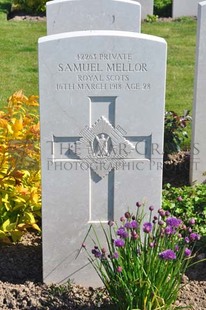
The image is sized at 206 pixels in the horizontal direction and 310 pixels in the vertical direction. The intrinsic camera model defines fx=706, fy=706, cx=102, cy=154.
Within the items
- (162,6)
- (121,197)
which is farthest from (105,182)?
(162,6)

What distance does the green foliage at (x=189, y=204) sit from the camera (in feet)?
15.9

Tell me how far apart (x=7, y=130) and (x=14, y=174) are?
33cm

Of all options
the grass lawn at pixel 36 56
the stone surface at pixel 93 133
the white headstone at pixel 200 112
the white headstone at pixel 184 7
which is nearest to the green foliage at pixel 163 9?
the white headstone at pixel 184 7

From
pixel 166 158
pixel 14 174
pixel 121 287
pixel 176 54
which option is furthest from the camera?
pixel 176 54

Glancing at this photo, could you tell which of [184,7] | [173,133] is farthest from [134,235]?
[184,7]

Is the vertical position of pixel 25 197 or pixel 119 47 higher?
pixel 119 47

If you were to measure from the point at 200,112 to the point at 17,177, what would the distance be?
177 cm

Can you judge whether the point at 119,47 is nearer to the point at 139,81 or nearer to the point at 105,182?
the point at 139,81

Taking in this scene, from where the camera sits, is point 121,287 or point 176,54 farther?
point 176,54

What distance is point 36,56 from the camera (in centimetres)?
989

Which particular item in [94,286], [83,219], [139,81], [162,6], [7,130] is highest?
[162,6]

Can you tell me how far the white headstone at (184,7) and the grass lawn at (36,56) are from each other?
0.95ft

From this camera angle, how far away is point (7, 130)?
470 cm

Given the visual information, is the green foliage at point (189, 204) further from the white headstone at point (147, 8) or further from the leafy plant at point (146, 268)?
the white headstone at point (147, 8)
